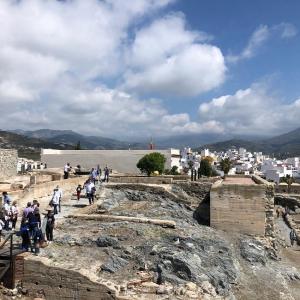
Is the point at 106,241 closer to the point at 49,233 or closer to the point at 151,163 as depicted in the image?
the point at 49,233

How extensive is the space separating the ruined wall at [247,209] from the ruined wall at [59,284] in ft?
27.2

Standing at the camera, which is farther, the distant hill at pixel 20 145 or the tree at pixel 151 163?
the distant hill at pixel 20 145

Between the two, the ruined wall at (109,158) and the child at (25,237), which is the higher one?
the ruined wall at (109,158)

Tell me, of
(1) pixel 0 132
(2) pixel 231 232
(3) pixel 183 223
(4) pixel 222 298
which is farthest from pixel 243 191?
(1) pixel 0 132

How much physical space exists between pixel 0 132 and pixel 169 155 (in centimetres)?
14384

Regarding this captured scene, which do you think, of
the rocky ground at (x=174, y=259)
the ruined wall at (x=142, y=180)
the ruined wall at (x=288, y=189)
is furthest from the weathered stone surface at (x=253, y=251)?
the ruined wall at (x=288, y=189)

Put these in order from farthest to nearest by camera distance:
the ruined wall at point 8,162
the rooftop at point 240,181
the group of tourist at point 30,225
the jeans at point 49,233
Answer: the ruined wall at point 8,162, the rooftop at point 240,181, the jeans at point 49,233, the group of tourist at point 30,225

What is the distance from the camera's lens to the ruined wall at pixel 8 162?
30781mm

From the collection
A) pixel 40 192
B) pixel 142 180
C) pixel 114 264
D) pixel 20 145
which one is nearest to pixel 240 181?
pixel 142 180

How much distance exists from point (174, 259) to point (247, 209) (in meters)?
5.71

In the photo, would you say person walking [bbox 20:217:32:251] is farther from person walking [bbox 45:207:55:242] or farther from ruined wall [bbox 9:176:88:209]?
ruined wall [bbox 9:176:88:209]

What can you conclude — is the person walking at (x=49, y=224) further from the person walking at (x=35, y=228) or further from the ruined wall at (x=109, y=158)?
the ruined wall at (x=109, y=158)

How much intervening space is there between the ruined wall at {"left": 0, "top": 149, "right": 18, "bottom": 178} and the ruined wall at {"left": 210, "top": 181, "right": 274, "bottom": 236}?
18.2 m

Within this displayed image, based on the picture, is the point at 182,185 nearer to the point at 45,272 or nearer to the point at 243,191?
the point at 243,191
